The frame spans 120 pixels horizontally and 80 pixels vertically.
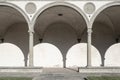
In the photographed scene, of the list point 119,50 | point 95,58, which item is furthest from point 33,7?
point 119,50

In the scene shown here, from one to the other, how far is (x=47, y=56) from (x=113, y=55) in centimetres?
616

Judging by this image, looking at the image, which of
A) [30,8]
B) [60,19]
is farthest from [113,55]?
[30,8]

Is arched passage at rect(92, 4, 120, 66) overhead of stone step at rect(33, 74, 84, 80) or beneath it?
overhead

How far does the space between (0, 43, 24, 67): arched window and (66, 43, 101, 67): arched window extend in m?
4.46

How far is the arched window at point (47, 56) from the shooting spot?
22011 millimetres

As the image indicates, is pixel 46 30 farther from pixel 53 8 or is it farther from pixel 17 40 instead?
pixel 53 8

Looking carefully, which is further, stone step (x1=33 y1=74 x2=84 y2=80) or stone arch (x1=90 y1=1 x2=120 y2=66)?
stone arch (x1=90 y1=1 x2=120 y2=66)

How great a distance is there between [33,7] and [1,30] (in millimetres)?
6117

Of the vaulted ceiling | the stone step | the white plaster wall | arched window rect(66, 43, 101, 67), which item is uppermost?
the vaulted ceiling

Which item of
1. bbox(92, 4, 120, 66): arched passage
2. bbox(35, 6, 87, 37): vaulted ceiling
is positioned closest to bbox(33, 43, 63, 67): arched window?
bbox(35, 6, 87, 37): vaulted ceiling

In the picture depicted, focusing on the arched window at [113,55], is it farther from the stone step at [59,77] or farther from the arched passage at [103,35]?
the stone step at [59,77]

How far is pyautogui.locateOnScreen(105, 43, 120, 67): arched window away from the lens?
22156 millimetres

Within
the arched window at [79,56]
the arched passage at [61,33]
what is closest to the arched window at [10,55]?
the arched passage at [61,33]

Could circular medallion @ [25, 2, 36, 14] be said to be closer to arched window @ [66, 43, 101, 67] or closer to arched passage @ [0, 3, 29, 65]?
arched passage @ [0, 3, 29, 65]
